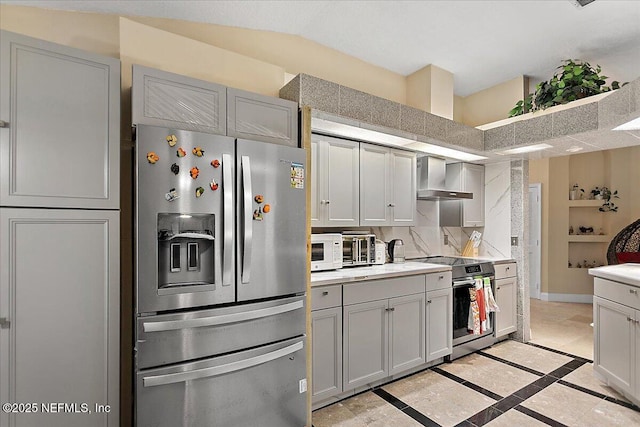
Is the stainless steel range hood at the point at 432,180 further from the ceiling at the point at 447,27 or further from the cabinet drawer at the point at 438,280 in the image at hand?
the ceiling at the point at 447,27

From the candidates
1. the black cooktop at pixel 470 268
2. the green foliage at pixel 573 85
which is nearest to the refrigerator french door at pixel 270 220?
the black cooktop at pixel 470 268

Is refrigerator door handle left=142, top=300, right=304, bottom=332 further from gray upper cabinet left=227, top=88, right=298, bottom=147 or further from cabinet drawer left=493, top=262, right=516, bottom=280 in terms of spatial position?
cabinet drawer left=493, top=262, right=516, bottom=280

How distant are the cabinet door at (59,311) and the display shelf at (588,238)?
22.1 feet

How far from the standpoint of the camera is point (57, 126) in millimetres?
1592

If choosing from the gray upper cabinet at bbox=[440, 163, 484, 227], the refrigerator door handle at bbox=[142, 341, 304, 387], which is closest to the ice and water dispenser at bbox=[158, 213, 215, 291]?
the refrigerator door handle at bbox=[142, 341, 304, 387]

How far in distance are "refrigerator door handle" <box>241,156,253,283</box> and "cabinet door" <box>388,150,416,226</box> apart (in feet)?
5.84

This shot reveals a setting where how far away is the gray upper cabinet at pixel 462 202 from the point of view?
4180 millimetres

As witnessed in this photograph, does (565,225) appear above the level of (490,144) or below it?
below

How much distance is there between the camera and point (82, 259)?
1639 mm

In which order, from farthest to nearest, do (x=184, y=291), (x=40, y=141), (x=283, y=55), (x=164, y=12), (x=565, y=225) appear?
(x=565, y=225) → (x=283, y=55) → (x=164, y=12) → (x=184, y=291) → (x=40, y=141)

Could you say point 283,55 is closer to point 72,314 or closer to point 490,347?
point 72,314

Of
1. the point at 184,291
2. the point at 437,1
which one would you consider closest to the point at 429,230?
the point at 437,1

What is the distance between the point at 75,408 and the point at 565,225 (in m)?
6.87

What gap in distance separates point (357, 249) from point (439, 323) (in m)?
1.06
